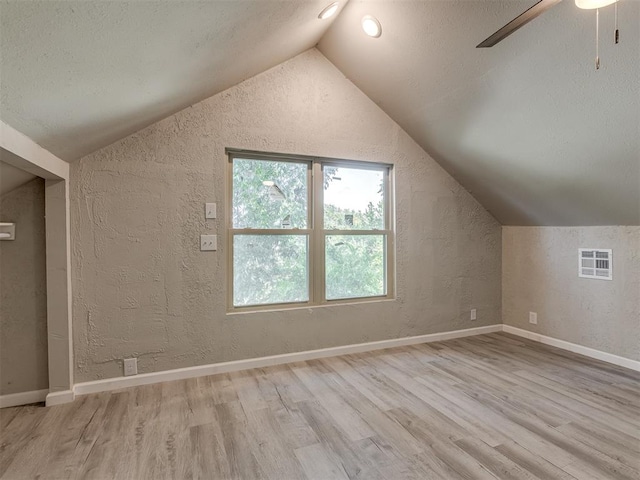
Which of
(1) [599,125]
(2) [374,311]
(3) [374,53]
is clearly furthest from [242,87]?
(1) [599,125]

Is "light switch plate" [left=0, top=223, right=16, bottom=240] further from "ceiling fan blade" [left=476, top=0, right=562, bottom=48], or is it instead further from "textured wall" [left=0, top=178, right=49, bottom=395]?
"ceiling fan blade" [left=476, top=0, right=562, bottom=48]

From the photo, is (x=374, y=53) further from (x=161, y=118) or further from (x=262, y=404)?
(x=262, y=404)

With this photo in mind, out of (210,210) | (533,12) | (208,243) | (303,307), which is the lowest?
(303,307)

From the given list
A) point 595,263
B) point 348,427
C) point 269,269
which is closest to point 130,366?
point 269,269

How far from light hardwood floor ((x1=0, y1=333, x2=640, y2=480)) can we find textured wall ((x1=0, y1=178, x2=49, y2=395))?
228mm

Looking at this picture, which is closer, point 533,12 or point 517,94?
point 533,12

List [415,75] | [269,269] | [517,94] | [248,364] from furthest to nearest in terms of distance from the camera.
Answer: [269,269] < [248,364] < [415,75] < [517,94]

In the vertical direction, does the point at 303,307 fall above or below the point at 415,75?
below

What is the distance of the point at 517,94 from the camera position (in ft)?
7.66

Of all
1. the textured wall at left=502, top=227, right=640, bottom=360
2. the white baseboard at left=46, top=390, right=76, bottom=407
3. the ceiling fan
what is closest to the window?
the white baseboard at left=46, top=390, right=76, bottom=407

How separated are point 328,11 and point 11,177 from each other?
2358 mm

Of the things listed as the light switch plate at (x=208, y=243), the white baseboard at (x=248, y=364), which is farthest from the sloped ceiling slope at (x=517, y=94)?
the light switch plate at (x=208, y=243)

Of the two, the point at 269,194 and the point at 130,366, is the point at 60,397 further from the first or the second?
the point at 269,194

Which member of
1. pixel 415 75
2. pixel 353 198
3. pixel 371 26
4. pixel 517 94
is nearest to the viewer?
pixel 517 94
